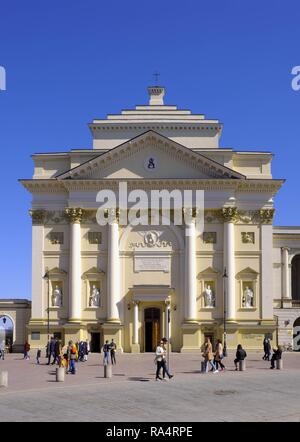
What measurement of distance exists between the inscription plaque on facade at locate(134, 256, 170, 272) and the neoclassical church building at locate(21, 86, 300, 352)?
78 millimetres

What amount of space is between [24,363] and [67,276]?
41.3 ft

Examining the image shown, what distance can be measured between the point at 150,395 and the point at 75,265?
30.7 metres

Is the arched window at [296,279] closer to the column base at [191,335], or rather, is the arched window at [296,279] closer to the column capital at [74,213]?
the column base at [191,335]

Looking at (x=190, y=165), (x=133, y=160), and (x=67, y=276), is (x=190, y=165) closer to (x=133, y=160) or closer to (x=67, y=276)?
(x=133, y=160)

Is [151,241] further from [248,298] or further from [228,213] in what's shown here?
[248,298]

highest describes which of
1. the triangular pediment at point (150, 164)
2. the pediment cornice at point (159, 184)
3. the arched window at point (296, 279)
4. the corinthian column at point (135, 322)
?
the triangular pediment at point (150, 164)

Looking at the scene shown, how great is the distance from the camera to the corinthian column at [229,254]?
60719 millimetres

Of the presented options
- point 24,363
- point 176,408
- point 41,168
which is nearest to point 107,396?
point 176,408

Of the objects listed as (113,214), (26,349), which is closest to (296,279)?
(113,214)

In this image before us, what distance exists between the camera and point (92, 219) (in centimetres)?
6178

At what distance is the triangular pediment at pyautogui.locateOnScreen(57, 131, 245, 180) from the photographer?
61.0 m

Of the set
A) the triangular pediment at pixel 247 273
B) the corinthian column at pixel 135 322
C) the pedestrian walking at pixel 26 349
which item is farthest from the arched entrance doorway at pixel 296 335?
the pedestrian walking at pixel 26 349

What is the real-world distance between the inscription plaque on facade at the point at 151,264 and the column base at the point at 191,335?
4.59 m

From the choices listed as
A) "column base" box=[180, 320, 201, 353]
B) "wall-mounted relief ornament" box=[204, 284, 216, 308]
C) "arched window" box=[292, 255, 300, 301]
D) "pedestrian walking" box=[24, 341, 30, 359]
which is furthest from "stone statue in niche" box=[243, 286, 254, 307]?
"pedestrian walking" box=[24, 341, 30, 359]
